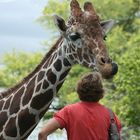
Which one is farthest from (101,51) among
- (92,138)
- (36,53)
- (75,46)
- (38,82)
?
(36,53)

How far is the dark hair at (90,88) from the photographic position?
5.50 meters

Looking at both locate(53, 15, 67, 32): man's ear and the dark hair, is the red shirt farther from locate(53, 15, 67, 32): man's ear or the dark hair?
locate(53, 15, 67, 32): man's ear

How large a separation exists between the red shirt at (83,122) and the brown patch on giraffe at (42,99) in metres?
1.34

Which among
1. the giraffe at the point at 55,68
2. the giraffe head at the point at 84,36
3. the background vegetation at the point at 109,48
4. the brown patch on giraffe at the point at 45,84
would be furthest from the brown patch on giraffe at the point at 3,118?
the background vegetation at the point at 109,48

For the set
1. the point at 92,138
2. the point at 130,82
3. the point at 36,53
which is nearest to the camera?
the point at 92,138

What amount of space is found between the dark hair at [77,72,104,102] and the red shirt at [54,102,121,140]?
7 centimetres

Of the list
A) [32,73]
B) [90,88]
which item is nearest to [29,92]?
[32,73]

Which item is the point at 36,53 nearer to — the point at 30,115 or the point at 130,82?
the point at 130,82

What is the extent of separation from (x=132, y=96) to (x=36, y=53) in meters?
12.1

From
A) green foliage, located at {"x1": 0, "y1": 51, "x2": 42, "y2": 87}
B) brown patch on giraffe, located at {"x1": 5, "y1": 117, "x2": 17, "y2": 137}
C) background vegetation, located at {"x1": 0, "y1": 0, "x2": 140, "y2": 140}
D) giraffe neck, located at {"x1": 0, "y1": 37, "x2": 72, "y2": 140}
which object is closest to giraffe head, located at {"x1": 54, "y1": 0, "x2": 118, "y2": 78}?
giraffe neck, located at {"x1": 0, "y1": 37, "x2": 72, "y2": 140}

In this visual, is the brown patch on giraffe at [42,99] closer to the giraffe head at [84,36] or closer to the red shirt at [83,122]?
the giraffe head at [84,36]

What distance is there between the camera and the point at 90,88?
5.49 meters

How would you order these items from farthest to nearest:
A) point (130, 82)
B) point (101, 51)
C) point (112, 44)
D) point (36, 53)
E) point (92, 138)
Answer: point (36, 53)
point (112, 44)
point (130, 82)
point (101, 51)
point (92, 138)

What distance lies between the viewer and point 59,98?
24.5 m
